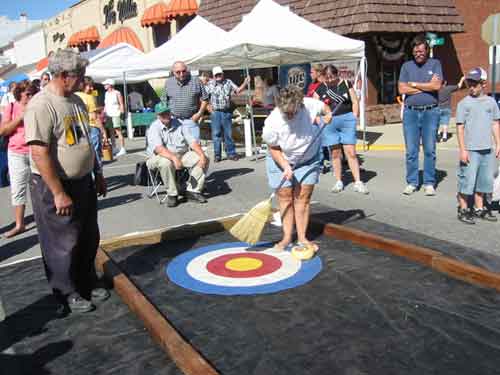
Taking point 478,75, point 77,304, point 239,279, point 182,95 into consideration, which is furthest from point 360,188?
point 77,304

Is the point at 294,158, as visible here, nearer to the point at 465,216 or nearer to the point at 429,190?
the point at 465,216

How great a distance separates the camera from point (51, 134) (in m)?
3.62

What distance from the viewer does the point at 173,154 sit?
7.84 m

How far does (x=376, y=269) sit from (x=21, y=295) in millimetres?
3116

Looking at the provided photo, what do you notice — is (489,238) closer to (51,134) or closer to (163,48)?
(51,134)

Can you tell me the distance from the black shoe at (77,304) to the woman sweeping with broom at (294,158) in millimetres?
2046

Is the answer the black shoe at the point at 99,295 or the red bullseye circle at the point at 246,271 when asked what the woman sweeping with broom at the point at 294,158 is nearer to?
the red bullseye circle at the point at 246,271

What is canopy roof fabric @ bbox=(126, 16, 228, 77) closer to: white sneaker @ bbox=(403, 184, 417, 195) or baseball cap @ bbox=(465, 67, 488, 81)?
white sneaker @ bbox=(403, 184, 417, 195)

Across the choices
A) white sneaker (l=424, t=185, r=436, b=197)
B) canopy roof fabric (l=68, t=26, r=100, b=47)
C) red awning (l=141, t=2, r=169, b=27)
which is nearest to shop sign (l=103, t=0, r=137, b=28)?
canopy roof fabric (l=68, t=26, r=100, b=47)

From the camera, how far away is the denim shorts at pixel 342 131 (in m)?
8.25

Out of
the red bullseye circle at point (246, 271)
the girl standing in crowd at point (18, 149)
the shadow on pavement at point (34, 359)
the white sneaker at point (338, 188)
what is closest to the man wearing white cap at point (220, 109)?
the white sneaker at point (338, 188)

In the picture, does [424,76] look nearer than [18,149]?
No

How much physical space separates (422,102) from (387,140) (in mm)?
6773

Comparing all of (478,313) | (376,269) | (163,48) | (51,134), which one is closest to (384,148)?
(163,48)
